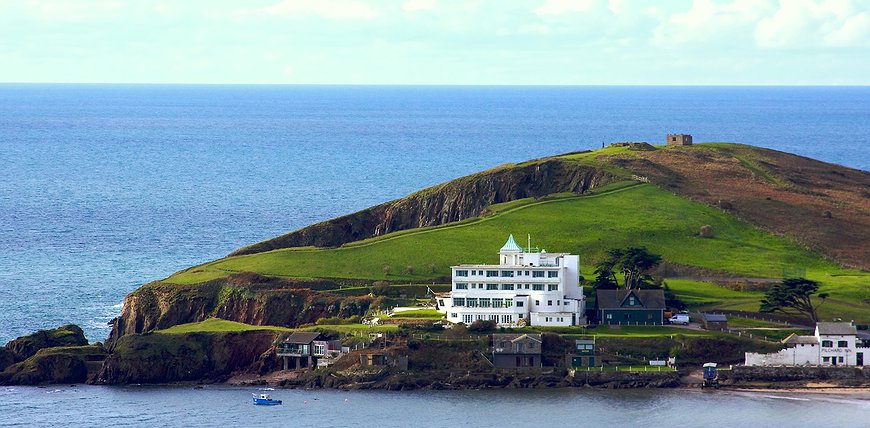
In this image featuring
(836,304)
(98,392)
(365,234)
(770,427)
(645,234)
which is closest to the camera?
(770,427)

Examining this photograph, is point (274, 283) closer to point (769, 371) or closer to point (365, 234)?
point (365, 234)

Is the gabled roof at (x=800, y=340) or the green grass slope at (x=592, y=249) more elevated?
the green grass slope at (x=592, y=249)

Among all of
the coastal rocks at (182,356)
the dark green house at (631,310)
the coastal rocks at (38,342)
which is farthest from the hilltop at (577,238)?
the coastal rocks at (182,356)

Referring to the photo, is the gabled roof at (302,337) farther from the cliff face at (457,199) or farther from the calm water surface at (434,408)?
the cliff face at (457,199)

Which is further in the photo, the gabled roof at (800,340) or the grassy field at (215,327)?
the grassy field at (215,327)

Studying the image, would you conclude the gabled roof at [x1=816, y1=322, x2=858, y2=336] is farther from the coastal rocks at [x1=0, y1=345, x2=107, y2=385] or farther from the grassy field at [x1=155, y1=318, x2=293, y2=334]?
the coastal rocks at [x1=0, y1=345, x2=107, y2=385]

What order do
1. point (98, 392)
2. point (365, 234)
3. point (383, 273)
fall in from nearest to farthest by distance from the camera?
point (98, 392)
point (383, 273)
point (365, 234)

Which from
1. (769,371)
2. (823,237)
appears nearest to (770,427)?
(769,371)
